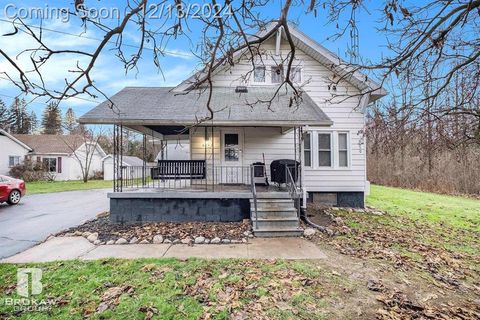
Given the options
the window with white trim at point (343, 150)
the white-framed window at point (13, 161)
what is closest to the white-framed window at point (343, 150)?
the window with white trim at point (343, 150)

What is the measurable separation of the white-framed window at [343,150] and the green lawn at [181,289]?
698cm

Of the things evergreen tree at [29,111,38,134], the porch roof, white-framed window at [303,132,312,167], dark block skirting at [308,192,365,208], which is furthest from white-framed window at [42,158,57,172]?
→ dark block skirting at [308,192,365,208]

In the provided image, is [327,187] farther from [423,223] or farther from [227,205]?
[227,205]

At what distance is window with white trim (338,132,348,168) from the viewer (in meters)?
11.2

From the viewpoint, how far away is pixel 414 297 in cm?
398

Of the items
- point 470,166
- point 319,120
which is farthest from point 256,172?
point 470,166

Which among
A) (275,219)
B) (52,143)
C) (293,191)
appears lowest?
(275,219)

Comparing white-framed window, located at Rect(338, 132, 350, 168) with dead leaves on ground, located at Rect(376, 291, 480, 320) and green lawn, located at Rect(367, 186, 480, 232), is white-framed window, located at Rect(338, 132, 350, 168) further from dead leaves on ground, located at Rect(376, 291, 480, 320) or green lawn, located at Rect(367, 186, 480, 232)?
dead leaves on ground, located at Rect(376, 291, 480, 320)

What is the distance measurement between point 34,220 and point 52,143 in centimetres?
2518

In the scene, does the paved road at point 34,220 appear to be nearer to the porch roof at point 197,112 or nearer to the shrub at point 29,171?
the porch roof at point 197,112

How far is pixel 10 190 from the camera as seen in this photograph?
12805 mm

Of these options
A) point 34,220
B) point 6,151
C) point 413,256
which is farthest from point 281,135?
point 6,151

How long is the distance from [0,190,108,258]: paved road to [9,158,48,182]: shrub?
15436 mm

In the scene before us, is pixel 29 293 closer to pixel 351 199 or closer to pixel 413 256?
pixel 413 256
